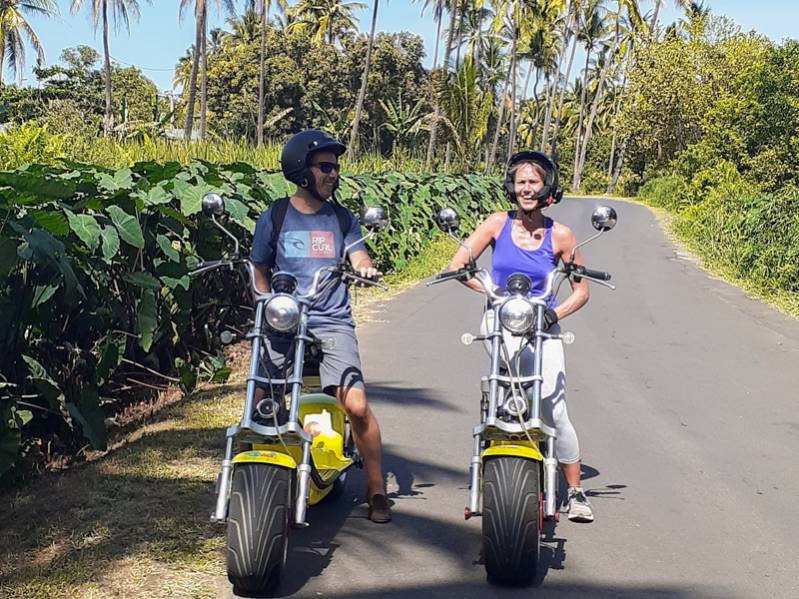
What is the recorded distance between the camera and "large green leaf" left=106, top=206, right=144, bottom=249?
6.36 meters

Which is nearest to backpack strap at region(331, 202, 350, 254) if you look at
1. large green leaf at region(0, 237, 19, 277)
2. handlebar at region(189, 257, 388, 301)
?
handlebar at region(189, 257, 388, 301)

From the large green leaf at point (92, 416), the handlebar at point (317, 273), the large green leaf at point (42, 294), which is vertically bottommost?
the large green leaf at point (92, 416)

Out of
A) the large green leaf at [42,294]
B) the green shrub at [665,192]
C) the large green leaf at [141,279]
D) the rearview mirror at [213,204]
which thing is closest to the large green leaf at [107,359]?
the large green leaf at [141,279]

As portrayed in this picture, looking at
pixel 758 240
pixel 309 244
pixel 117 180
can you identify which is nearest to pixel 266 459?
pixel 309 244

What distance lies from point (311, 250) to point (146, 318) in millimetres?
2229

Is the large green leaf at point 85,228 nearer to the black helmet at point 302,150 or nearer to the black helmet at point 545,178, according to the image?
the black helmet at point 302,150

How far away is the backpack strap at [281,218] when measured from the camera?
5090 mm

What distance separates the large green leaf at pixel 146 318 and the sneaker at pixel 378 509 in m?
2.35

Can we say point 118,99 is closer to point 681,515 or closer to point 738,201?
point 738,201

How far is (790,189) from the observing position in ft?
63.4

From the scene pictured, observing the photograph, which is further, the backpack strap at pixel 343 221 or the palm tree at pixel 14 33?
the palm tree at pixel 14 33

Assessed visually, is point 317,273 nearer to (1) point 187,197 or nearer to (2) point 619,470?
(2) point 619,470

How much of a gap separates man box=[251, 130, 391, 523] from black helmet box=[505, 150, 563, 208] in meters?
0.81

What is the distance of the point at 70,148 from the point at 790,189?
13.6m
